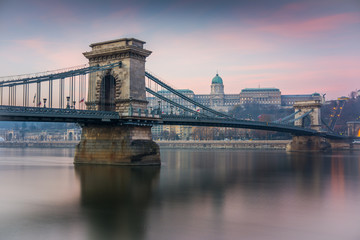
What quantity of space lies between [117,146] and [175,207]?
74.0 feet

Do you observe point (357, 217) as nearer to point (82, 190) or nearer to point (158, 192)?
point (158, 192)

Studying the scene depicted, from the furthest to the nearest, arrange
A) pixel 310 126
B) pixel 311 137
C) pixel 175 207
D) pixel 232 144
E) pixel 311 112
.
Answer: pixel 232 144 → pixel 311 112 → pixel 310 126 → pixel 311 137 → pixel 175 207

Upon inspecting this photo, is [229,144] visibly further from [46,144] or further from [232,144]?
[46,144]

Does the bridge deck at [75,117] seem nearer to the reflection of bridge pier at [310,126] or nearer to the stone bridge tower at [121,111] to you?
the stone bridge tower at [121,111]

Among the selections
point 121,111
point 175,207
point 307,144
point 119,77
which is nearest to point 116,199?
point 175,207

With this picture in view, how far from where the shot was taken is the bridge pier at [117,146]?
44344mm

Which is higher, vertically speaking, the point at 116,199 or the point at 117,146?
the point at 117,146

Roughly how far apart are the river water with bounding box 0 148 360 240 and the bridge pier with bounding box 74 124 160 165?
6.92 metres

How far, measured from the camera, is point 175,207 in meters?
23.2

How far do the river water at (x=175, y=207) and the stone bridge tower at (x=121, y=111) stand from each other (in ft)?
24.0

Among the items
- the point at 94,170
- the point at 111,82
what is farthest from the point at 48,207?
the point at 111,82

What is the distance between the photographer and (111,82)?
156 ft

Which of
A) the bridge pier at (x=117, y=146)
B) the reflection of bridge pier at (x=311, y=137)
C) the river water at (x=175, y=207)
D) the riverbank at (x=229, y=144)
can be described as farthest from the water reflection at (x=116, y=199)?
the riverbank at (x=229, y=144)

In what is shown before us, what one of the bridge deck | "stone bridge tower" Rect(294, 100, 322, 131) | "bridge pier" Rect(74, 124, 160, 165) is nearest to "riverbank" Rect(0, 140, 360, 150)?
"stone bridge tower" Rect(294, 100, 322, 131)
